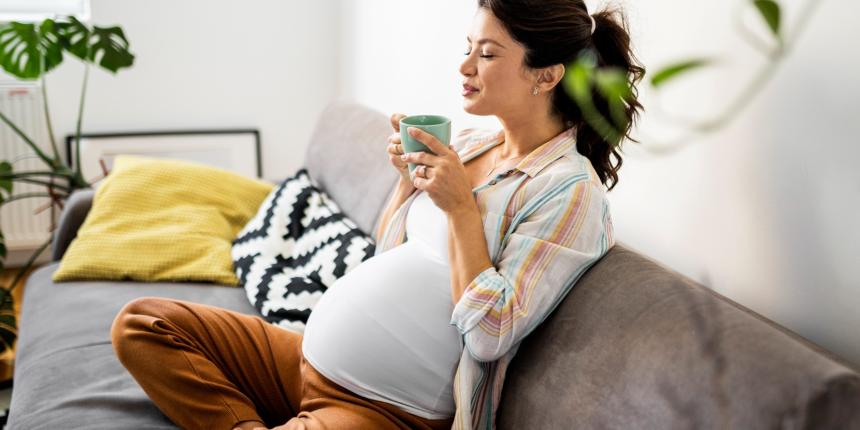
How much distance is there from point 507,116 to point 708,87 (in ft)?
1.09

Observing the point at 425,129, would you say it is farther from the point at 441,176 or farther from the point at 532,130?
the point at 532,130

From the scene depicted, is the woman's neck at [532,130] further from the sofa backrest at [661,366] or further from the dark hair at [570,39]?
the sofa backrest at [661,366]

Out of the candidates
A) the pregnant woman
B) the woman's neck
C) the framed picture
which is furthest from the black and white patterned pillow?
the framed picture

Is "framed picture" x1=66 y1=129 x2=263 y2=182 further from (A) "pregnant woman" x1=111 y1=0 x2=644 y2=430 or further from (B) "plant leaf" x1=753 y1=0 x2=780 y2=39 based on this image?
(B) "plant leaf" x1=753 y1=0 x2=780 y2=39

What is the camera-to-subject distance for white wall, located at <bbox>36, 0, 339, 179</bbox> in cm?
338

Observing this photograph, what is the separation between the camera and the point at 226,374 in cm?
148

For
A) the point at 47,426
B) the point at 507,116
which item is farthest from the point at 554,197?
the point at 47,426

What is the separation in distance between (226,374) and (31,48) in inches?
64.8

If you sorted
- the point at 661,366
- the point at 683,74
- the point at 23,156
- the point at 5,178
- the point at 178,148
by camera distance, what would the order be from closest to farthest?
the point at 683,74 < the point at 661,366 < the point at 5,178 < the point at 23,156 < the point at 178,148

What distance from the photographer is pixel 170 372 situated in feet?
4.67

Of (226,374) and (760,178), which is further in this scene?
(226,374)

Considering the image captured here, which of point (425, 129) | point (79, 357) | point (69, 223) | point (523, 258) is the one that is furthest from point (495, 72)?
point (69, 223)

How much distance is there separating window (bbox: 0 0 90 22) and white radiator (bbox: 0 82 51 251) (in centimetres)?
32

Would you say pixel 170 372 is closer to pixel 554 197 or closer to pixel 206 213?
pixel 554 197
